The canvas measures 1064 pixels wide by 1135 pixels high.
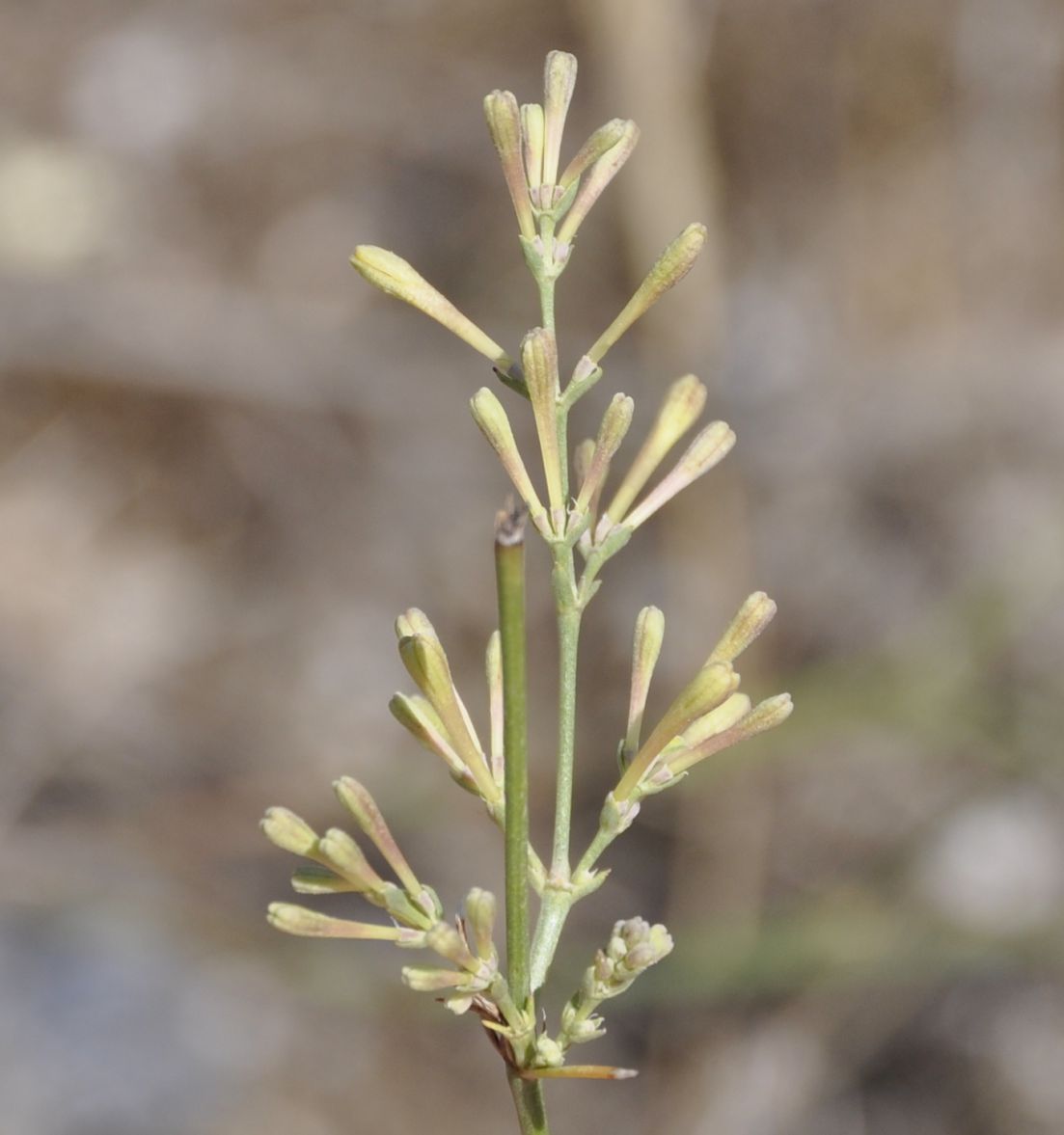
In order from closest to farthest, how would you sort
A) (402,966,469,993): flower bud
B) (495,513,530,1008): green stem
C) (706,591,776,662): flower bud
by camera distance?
(495,513,530,1008): green stem < (402,966,469,993): flower bud < (706,591,776,662): flower bud

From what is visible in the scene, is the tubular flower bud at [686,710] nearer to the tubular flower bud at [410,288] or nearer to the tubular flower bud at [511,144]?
the tubular flower bud at [410,288]

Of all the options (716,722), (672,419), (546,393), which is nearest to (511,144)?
(546,393)

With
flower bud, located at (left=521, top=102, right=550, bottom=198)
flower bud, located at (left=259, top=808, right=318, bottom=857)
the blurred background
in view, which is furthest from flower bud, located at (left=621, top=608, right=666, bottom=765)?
the blurred background

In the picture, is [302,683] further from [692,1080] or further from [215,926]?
[692,1080]

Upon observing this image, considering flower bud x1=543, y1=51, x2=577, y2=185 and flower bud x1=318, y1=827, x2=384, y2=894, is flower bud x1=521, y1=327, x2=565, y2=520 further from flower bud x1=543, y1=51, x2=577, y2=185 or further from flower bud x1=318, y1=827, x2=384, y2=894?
flower bud x1=318, y1=827, x2=384, y2=894

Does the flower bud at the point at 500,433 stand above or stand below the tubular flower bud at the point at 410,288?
below

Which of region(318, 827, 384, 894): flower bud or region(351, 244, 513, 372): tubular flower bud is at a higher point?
region(351, 244, 513, 372): tubular flower bud

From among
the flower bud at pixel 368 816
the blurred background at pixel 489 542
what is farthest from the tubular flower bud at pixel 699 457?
the blurred background at pixel 489 542
